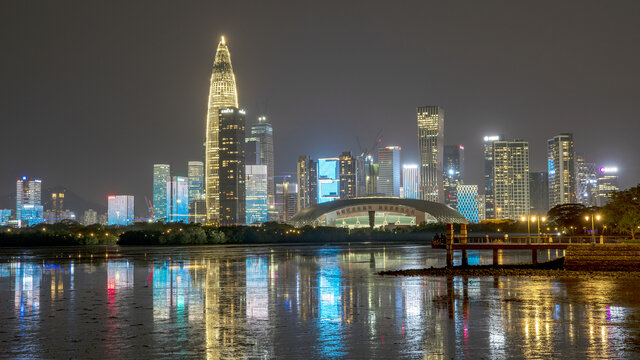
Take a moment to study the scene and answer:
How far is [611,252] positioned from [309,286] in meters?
29.9

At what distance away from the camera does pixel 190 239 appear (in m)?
158

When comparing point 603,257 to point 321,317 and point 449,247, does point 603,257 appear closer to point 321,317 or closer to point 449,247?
point 449,247

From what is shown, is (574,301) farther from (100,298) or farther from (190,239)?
(190,239)

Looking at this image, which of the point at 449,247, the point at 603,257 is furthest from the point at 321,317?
the point at 603,257

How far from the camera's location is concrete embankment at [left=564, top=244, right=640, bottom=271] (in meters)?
58.2

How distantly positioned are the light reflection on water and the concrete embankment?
432 inches

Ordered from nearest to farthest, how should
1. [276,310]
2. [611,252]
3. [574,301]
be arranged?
[276,310]
[574,301]
[611,252]

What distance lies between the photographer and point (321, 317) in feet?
102

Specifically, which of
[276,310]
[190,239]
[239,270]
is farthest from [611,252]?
[190,239]

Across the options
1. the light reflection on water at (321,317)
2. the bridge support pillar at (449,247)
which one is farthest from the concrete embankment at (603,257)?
the light reflection on water at (321,317)

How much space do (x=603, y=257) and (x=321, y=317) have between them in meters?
38.3

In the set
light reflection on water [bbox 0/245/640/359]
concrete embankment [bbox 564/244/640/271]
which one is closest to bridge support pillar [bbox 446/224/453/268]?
concrete embankment [bbox 564/244/640/271]

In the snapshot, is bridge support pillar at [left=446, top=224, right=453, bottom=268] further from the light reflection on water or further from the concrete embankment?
the light reflection on water

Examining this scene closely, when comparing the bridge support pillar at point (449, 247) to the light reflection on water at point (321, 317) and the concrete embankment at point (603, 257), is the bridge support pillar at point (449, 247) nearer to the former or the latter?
the concrete embankment at point (603, 257)
